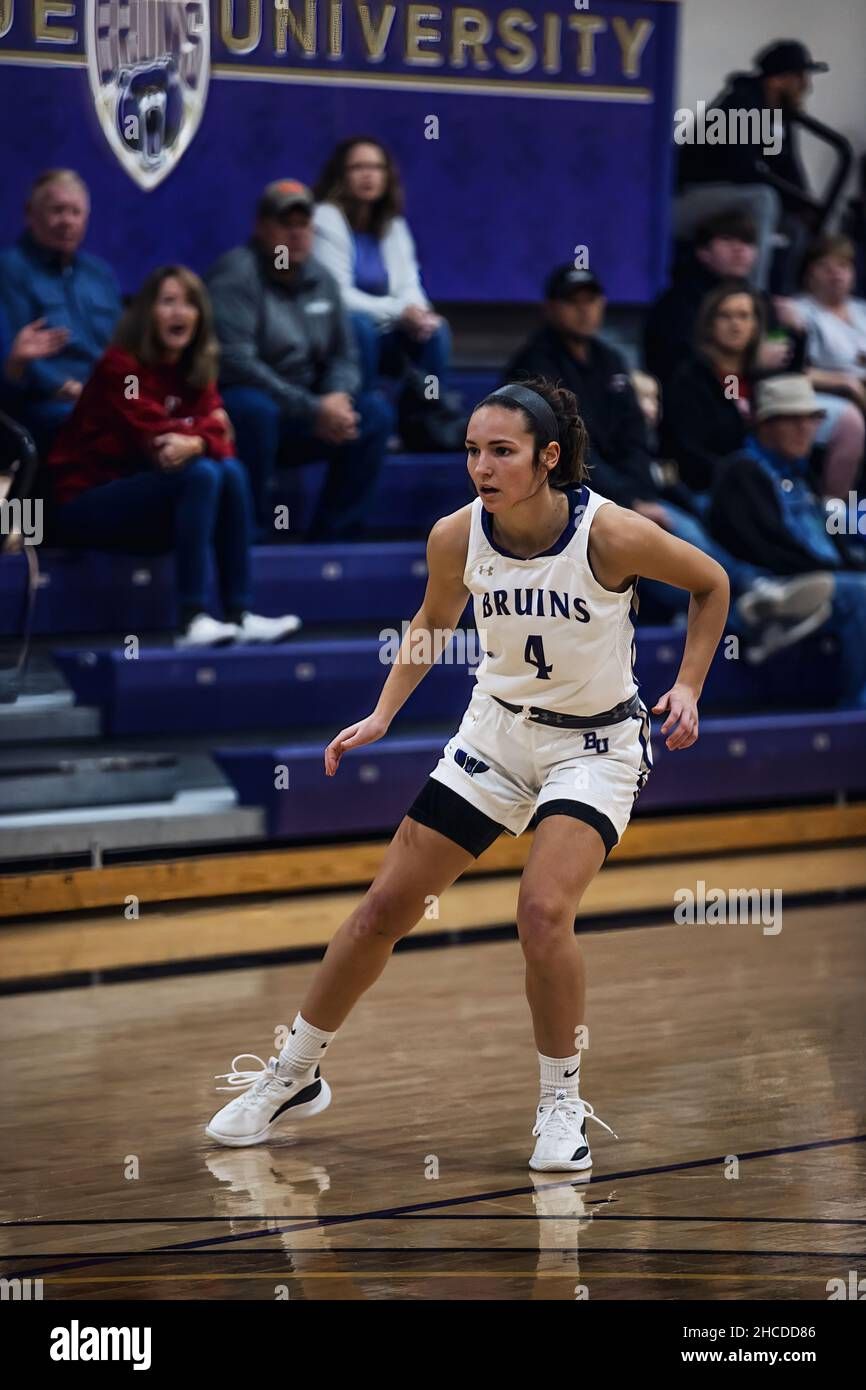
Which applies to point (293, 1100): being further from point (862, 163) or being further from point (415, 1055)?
point (862, 163)

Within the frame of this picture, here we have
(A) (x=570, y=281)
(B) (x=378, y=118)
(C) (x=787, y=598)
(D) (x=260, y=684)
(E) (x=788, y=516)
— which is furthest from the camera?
(B) (x=378, y=118)

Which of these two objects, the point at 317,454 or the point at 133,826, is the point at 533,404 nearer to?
the point at 133,826

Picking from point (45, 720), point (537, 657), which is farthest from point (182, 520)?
point (537, 657)

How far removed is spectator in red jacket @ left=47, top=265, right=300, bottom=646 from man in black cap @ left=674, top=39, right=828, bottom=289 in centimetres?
314

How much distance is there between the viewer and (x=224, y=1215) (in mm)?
3805

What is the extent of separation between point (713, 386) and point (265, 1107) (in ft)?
16.3

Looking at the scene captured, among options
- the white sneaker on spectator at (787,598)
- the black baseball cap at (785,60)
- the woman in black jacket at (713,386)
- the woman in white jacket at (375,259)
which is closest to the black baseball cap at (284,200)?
the woman in white jacket at (375,259)

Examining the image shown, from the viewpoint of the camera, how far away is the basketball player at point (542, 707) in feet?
13.0

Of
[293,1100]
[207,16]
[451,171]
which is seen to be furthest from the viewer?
[451,171]

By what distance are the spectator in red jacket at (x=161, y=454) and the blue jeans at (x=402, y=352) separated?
1.08 meters

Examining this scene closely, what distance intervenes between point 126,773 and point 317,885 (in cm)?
75

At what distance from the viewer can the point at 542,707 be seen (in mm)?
4078
